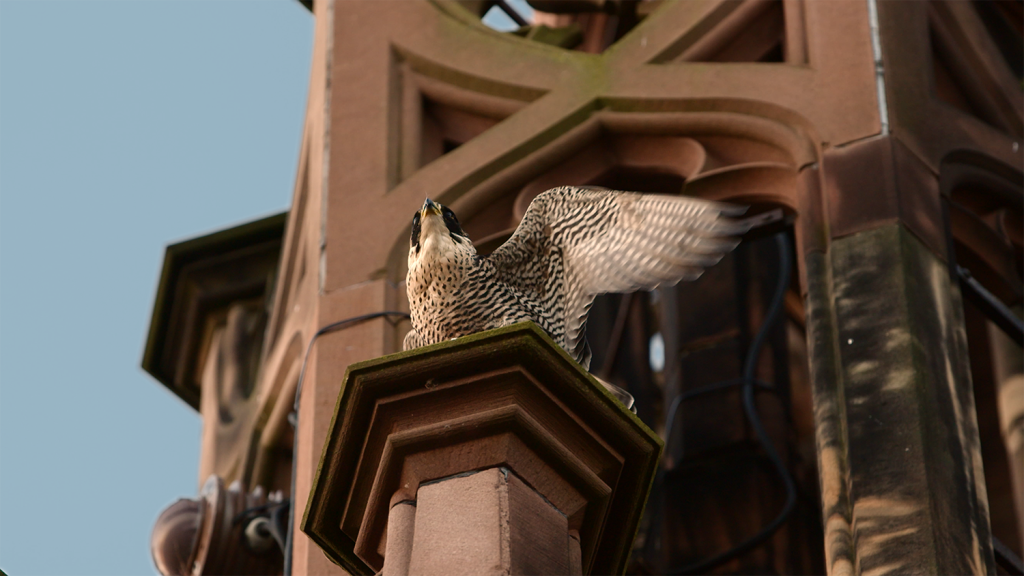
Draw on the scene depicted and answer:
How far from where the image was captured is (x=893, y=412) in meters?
10.5

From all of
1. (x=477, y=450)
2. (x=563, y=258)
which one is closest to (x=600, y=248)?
(x=563, y=258)

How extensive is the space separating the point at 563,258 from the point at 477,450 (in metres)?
1.55

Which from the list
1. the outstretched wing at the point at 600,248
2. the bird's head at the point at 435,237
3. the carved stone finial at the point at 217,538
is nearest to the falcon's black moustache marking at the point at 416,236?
the bird's head at the point at 435,237

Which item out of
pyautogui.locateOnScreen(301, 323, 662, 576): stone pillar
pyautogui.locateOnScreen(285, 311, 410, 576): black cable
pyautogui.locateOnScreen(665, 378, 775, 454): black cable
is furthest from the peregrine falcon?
pyautogui.locateOnScreen(665, 378, 775, 454): black cable

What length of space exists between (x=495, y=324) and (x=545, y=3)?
4724 mm

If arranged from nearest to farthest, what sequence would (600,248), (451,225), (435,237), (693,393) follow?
(435,237)
(451,225)
(600,248)
(693,393)

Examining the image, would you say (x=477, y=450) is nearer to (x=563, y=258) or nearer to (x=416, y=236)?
(x=416, y=236)

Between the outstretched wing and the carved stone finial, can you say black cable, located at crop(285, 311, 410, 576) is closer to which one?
the carved stone finial

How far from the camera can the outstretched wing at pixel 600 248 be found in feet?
30.1

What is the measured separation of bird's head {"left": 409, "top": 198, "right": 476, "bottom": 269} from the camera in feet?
29.2

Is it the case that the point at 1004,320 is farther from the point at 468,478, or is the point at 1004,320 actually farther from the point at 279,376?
the point at 468,478

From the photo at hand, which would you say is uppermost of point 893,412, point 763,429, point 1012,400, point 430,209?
point 763,429

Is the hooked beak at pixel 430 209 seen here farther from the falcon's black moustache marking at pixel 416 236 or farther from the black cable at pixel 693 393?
the black cable at pixel 693 393

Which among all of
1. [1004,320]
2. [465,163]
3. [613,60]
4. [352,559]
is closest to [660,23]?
[613,60]
